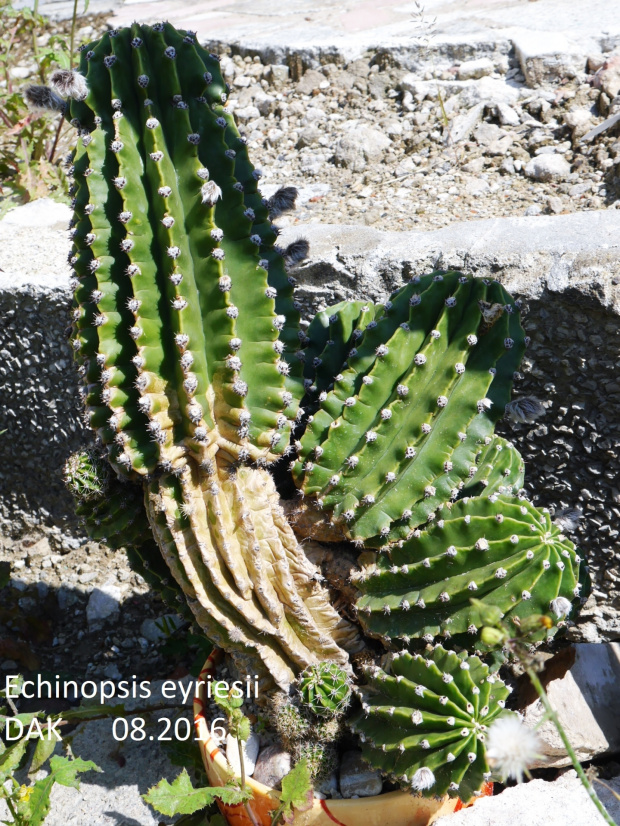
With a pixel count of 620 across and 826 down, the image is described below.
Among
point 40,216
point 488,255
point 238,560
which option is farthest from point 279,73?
point 238,560

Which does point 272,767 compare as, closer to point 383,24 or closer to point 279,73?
point 279,73

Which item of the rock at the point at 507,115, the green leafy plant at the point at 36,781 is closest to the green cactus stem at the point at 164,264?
the green leafy plant at the point at 36,781

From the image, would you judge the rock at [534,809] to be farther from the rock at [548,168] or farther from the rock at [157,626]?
the rock at [548,168]

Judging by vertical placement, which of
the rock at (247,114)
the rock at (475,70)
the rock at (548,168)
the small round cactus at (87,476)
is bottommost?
the small round cactus at (87,476)

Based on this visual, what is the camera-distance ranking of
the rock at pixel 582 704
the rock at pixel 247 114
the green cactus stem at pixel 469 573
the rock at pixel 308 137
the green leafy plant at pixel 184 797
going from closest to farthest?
the green cactus stem at pixel 469 573
the green leafy plant at pixel 184 797
the rock at pixel 582 704
the rock at pixel 308 137
the rock at pixel 247 114

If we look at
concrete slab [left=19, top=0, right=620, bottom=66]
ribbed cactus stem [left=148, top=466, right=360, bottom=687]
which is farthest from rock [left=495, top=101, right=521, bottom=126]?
ribbed cactus stem [left=148, top=466, right=360, bottom=687]

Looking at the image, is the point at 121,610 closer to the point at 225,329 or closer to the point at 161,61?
the point at 225,329

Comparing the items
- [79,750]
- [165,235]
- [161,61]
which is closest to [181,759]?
[79,750]

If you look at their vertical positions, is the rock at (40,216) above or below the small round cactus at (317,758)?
above
